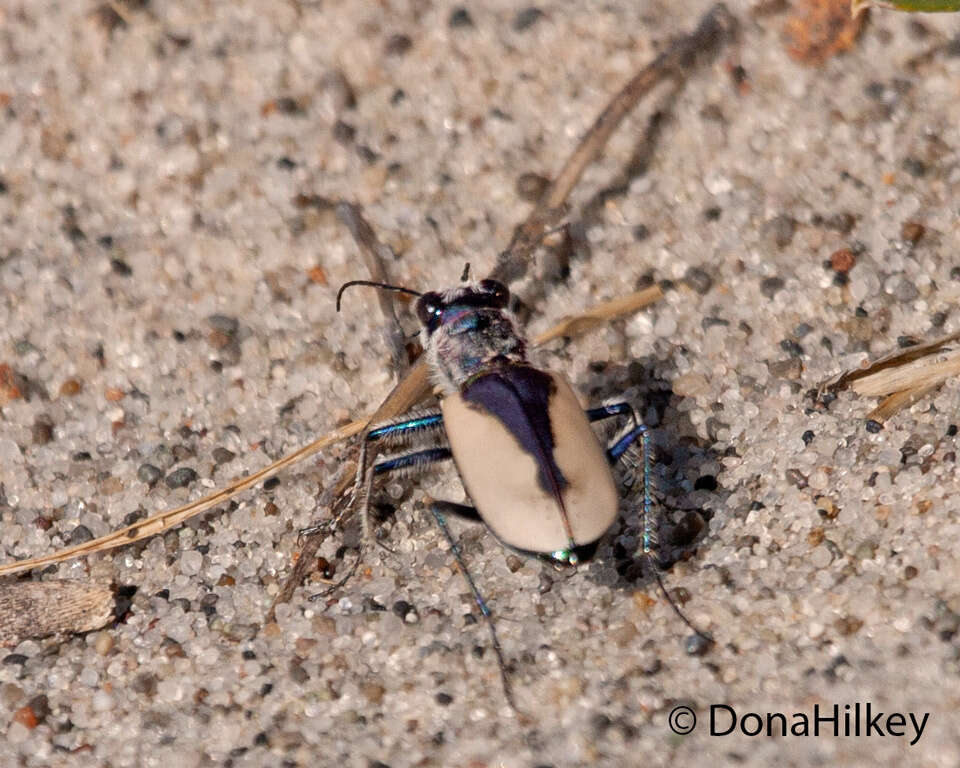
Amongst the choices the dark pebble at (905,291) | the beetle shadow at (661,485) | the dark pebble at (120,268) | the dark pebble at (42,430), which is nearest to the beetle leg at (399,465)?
the beetle shadow at (661,485)

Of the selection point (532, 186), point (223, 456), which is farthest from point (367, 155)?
point (223, 456)

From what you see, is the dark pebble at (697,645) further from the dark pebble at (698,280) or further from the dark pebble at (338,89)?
the dark pebble at (338,89)

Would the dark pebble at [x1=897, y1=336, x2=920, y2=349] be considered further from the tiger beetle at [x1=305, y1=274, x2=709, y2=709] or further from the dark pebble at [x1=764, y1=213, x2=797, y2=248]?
the tiger beetle at [x1=305, y1=274, x2=709, y2=709]

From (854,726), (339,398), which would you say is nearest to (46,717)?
(339,398)

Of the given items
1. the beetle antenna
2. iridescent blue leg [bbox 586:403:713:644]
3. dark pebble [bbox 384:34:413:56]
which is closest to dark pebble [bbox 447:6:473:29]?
dark pebble [bbox 384:34:413:56]

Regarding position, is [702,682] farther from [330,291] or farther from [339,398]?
[330,291]

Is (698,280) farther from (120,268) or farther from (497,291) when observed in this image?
(120,268)

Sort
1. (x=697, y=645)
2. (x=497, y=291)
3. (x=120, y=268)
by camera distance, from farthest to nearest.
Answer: (x=120, y=268) → (x=497, y=291) → (x=697, y=645)
